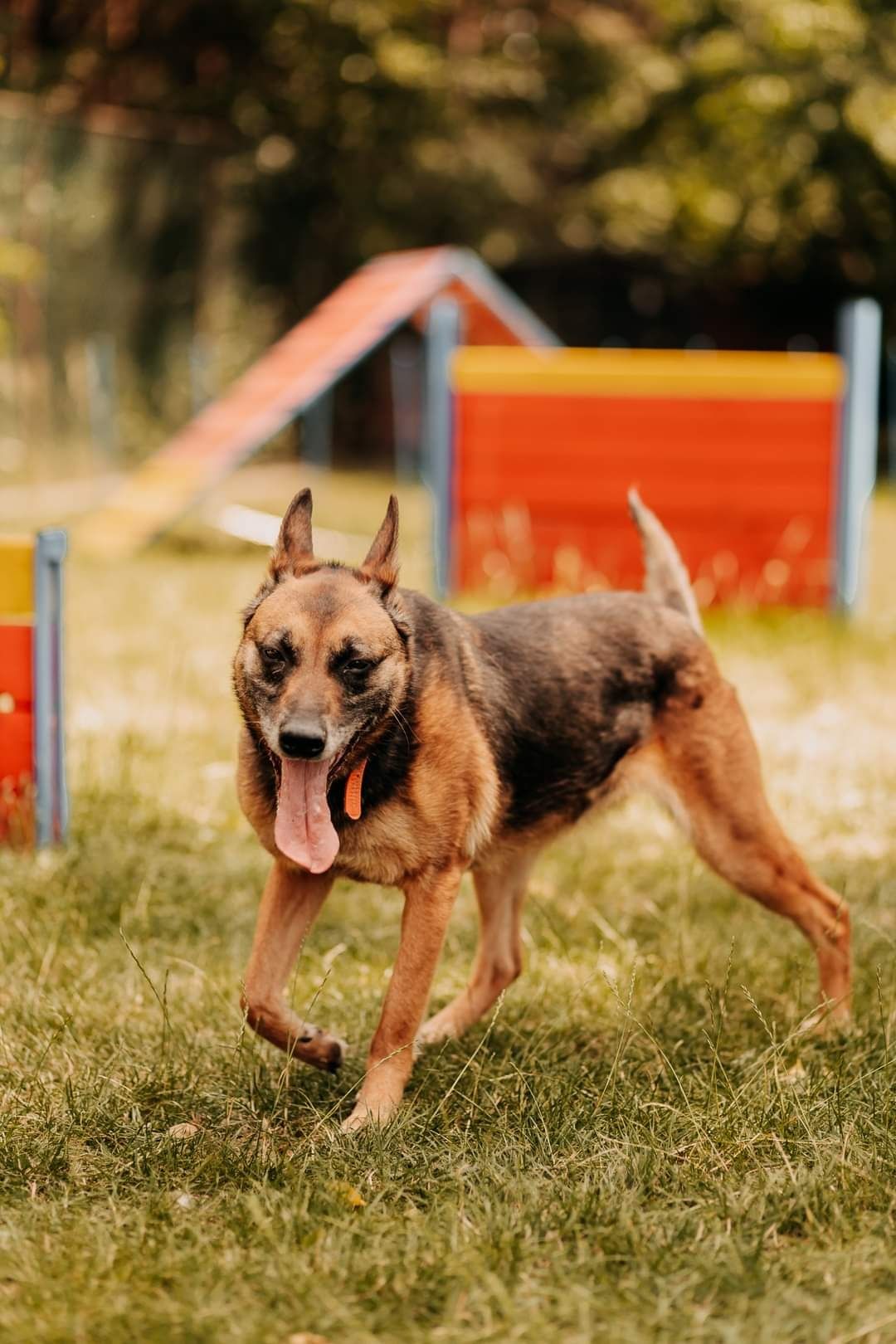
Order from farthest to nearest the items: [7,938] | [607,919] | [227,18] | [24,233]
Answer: [227,18] → [24,233] → [607,919] → [7,938]

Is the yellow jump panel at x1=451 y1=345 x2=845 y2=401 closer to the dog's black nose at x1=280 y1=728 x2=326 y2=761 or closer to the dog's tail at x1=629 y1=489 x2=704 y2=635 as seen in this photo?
the dog's tail at x1=629 y1=489 x2=704 y2=635

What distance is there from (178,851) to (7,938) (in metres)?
1.01

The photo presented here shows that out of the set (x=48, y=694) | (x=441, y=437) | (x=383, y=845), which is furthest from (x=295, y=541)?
(x=441, y=437)

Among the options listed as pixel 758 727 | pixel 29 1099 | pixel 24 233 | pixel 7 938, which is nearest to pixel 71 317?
pixel 24 233

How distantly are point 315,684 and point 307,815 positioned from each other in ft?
0.91

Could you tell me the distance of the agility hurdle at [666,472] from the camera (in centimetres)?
934

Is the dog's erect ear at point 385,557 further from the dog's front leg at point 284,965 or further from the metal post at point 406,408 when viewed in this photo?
the metal post at point 406,408

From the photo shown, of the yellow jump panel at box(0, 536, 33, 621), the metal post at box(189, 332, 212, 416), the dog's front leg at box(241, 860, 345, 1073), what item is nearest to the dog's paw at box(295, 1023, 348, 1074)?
the dog's front leg at box(241, 860, 345, 1073)

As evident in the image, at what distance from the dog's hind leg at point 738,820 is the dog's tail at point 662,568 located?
1.04ft

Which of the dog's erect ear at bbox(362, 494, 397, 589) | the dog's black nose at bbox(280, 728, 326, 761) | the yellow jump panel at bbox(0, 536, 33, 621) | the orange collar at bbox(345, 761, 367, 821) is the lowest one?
the orange collar at bbox(345, 761, 367, 821)

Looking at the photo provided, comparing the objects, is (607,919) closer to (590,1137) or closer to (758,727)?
(590,1137)

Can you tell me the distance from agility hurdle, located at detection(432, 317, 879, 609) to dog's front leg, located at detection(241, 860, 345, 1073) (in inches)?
239

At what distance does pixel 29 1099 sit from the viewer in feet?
11.0

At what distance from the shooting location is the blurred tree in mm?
18891
